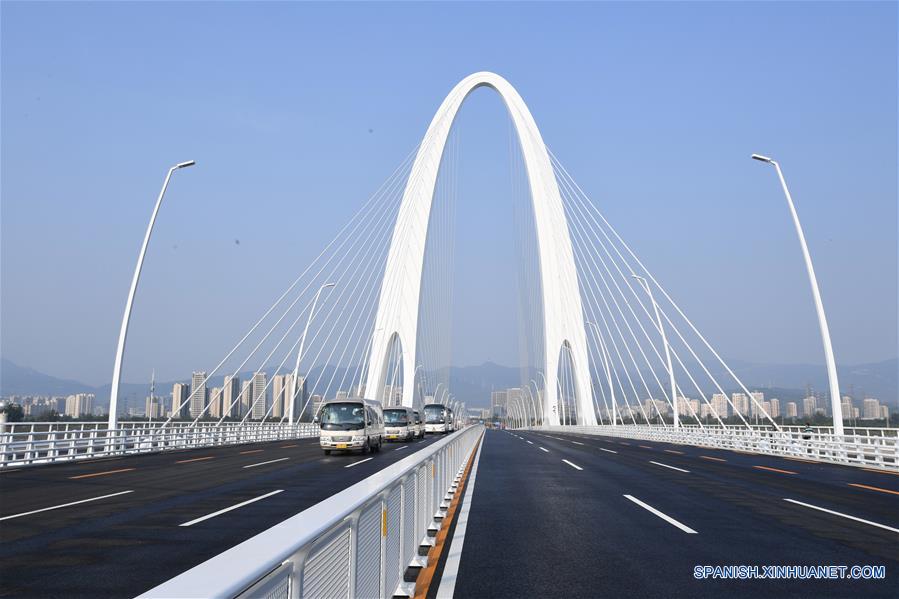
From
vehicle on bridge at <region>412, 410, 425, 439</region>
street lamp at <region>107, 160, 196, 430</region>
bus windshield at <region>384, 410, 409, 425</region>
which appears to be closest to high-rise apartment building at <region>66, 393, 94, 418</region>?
vehicle on bridge at <region>412, 410, 425, 439</region>

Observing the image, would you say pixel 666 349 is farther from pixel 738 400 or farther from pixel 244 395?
pixel 738 400

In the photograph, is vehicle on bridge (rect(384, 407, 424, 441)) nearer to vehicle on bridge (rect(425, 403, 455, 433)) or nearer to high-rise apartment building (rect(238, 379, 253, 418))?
high-rise apartment building (rect(238, 379, 253, 418))

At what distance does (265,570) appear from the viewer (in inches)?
106

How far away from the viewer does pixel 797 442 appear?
28.5 metres

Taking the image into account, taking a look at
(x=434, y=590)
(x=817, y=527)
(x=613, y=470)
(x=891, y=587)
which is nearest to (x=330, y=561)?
(x=434, y=590)

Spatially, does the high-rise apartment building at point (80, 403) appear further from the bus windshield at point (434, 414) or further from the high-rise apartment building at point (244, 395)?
the bus windshield at point (434, 414)

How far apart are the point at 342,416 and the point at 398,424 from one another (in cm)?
1415

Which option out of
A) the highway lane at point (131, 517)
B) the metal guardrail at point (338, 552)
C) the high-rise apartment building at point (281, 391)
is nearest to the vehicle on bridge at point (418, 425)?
the high-rise apartment building at point (281, 391)

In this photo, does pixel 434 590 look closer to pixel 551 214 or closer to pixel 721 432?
pixel 721 432

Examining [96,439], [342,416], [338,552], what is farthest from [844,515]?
[96,439]

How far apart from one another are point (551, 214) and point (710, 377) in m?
25.4

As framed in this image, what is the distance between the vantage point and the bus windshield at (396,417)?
4306 centimetres

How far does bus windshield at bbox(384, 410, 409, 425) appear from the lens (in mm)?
43062

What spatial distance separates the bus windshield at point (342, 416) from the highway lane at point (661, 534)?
11.5 m
